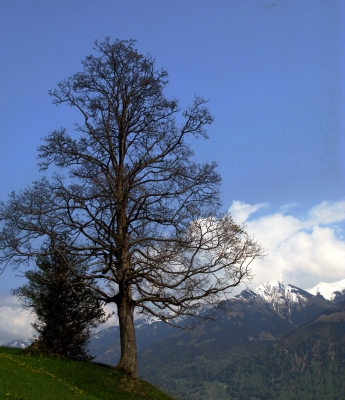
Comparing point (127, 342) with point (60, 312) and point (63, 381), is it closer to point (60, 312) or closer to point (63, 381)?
point (63, 381)

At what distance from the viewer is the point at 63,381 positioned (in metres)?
18.2

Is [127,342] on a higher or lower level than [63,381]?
higher

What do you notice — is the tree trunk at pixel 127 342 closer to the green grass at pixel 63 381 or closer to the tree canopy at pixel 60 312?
the green grass at pixel 63 381

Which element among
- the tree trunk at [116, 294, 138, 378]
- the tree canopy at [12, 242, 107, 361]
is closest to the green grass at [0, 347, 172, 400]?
the tree trunk at [116, 294, 138, 378]

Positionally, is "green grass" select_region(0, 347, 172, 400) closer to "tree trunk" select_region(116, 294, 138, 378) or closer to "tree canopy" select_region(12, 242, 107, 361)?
"tree trunk" select_region(116, 294, 138, 378)

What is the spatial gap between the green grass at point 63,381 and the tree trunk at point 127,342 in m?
0.52

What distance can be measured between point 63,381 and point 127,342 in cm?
349

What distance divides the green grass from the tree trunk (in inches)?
20.3

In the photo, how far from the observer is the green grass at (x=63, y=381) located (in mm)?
15781

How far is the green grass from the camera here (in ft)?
51.8

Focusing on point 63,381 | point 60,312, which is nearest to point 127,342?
point 63,381

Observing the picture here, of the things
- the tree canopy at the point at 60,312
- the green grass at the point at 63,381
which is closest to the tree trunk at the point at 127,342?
the green grass at the point at 63,381

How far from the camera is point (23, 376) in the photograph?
55.6ft

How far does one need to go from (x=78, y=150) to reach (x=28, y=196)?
13.3 feet
